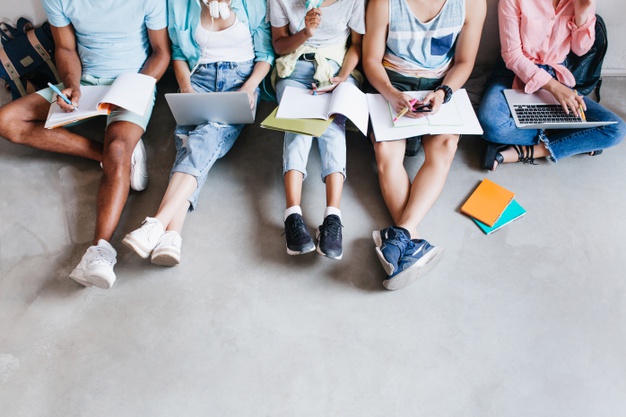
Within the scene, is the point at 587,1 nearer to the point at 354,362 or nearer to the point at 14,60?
the point at 354,362

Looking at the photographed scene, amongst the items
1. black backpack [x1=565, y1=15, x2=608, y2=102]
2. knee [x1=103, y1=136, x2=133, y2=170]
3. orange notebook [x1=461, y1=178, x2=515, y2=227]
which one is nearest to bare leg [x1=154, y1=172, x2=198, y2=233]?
knee [x1=103, y1=136, x2=133, y2=170]

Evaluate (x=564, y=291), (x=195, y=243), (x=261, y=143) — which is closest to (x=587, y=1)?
(x=564, y=291)

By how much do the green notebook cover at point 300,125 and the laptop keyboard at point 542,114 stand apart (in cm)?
87

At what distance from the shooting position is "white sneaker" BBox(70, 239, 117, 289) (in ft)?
5.28

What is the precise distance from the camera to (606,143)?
6.63 ft

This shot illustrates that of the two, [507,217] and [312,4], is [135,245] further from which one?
[507,217]

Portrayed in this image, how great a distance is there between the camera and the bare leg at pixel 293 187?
184cm

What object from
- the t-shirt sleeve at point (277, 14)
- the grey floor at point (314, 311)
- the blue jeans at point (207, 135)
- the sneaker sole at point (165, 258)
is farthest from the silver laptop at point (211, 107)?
the sneaker sole at point (165, 258)

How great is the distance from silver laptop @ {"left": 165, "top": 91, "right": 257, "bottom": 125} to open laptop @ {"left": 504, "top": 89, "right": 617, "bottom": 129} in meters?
1.18

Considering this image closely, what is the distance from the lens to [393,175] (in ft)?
6.26

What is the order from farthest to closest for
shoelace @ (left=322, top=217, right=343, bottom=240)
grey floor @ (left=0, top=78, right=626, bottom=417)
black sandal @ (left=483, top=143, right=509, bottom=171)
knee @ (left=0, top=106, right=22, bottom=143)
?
black sandal @ (left=483, top=143, right=509, bottom=171), knee @ (left=0, top=106, right=22, bottom=143), shoelace @ (left=322, top=217, right=343, bottom=240), grey floor @ (left=0, top=78, right=626, bottom=417)

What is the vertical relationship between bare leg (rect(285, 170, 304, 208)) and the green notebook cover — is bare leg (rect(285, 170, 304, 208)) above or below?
below

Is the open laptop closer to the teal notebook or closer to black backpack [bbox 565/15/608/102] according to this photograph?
black backpack [bbox 565/15/608/102]

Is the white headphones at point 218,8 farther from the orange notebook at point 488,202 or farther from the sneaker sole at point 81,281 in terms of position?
the orange notebook at point 488,202
